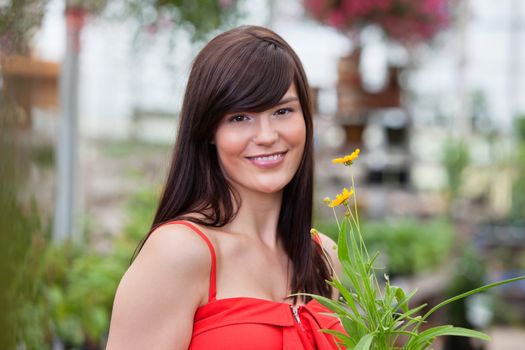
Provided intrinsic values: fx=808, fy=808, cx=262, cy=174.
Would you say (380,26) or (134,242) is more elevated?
(380,26)

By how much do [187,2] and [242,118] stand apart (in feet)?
5.30

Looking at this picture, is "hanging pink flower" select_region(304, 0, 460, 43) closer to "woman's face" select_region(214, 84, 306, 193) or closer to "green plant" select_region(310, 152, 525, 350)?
"woman's face" select_region(214, 84, 306, 193)

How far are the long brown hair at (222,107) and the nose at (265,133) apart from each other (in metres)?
0.03

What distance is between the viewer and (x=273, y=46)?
1.30 meters

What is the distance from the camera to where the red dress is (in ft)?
3.95

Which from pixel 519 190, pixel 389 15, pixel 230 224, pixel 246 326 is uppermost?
pixel 389 15

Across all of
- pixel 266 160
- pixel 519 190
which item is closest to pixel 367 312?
pixel 266 160

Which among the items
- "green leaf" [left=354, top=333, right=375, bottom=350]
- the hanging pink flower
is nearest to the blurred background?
the hanging pink flower

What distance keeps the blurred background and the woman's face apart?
10.9 inches

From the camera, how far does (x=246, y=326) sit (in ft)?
3.99

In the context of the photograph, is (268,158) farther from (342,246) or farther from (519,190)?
(519,190)

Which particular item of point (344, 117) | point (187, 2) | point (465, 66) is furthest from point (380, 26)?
point (465, 66)

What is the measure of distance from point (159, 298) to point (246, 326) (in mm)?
145

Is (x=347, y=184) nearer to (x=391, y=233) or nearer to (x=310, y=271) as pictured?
(x=391, y=233)
